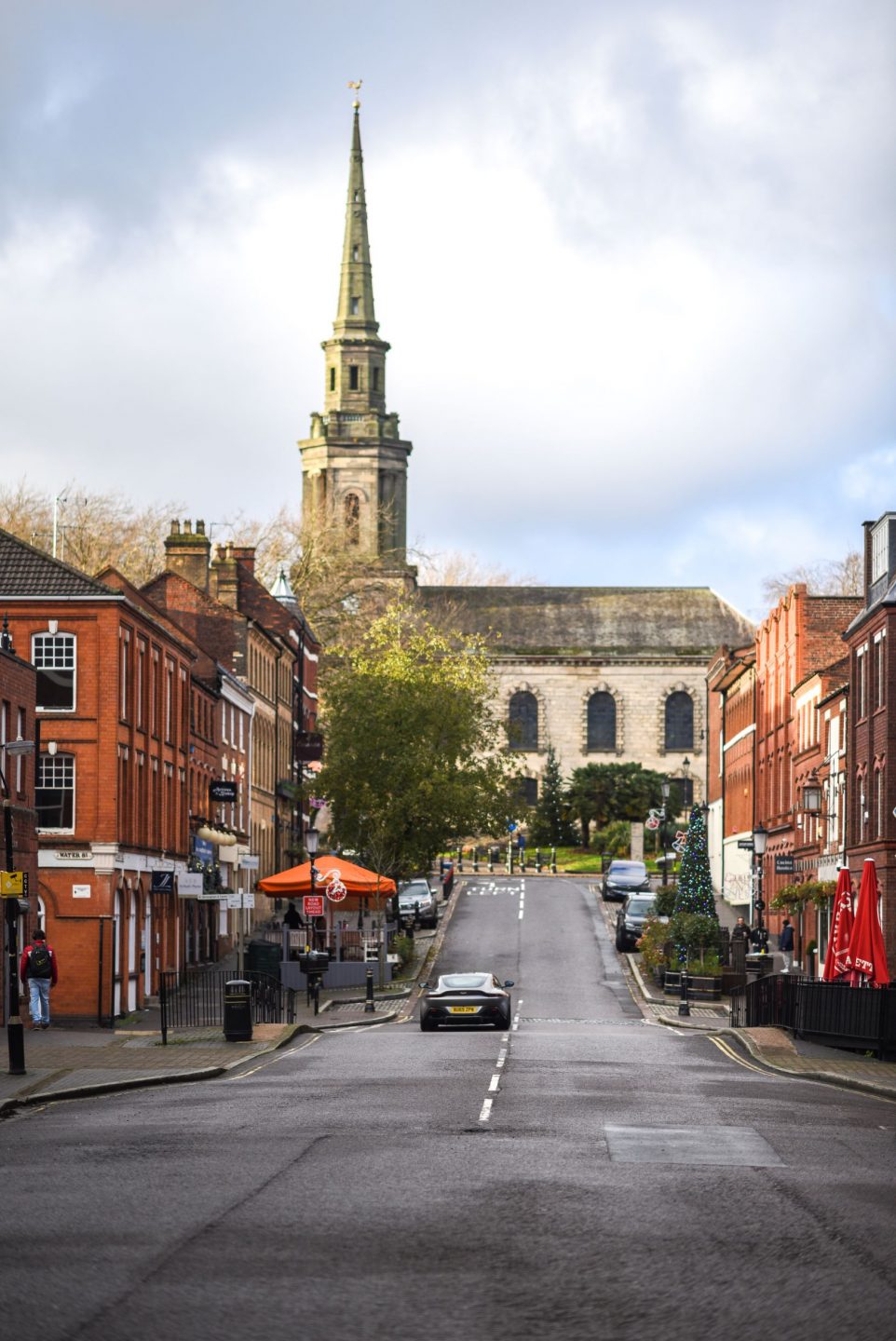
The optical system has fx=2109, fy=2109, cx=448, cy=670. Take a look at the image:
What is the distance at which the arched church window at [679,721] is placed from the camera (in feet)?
464

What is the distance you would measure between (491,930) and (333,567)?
29.1 meters

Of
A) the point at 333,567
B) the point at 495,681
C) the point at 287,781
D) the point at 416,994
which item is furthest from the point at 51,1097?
the point at 495,681

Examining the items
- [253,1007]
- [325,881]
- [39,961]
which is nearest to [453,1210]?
[39,961]

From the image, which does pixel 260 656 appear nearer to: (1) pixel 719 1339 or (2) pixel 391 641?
(2) pixel 391 641

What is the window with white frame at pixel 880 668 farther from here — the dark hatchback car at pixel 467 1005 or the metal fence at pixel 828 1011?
the dark hatchback car at pixel 467 1005

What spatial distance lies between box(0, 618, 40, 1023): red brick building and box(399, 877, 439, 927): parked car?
30004 mm

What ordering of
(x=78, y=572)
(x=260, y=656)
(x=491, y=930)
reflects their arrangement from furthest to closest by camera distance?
(x=260, y=656)
(x=491, y=930)
(x=78, y=572)

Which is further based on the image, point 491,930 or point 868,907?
point 491,930

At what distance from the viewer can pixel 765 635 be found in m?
83.0

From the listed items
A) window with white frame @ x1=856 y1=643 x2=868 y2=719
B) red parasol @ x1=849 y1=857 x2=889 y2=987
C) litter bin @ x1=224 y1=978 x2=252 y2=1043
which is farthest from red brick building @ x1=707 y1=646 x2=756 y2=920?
litter bin @ x1=224 y1=978 x2=252 y2=1043

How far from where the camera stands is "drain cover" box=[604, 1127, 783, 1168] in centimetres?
1806

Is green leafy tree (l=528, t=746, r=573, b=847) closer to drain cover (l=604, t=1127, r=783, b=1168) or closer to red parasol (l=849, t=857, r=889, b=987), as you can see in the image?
red parasol (l=849, t=857, r=889, b=987)

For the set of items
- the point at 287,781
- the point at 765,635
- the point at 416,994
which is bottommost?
the point at 416,994

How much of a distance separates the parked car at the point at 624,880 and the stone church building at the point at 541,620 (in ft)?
177
